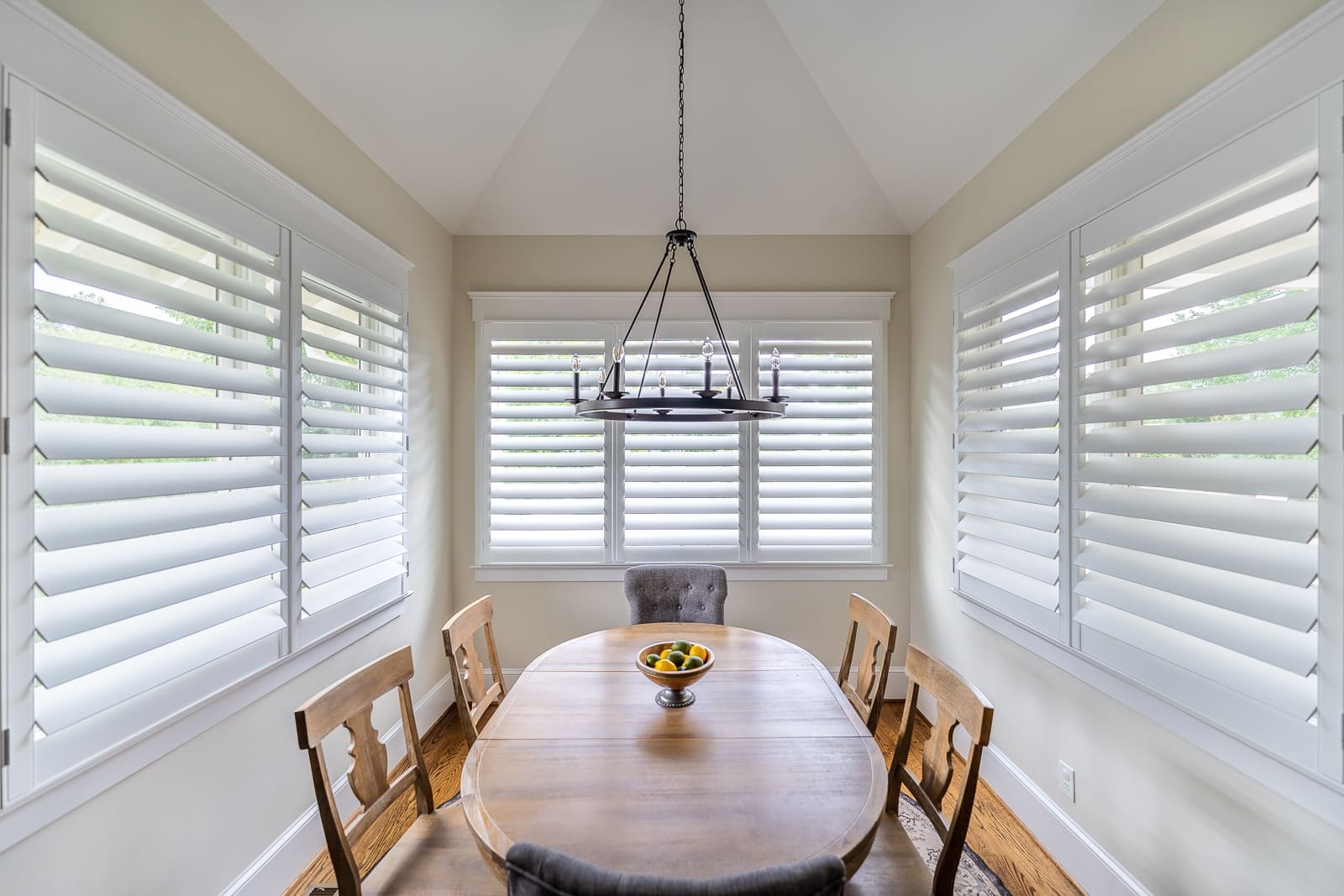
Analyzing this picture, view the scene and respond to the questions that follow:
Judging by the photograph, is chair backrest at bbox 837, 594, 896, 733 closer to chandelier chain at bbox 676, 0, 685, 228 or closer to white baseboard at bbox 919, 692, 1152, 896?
white baseboard at bbox 919, 692, 1152, 896

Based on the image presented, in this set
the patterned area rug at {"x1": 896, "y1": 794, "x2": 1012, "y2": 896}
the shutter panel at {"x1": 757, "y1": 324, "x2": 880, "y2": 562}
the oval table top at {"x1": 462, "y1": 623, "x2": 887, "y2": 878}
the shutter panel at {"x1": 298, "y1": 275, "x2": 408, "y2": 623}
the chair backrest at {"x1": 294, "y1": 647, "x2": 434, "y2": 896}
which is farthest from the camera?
the shutter panel at {"x1": 757, "y1": 324, "x2": 880, "y2": 562}

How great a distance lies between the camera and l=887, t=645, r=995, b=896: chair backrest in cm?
123

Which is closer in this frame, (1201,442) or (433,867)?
(433,867)

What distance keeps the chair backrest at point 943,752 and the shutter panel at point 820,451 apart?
1.59 metres

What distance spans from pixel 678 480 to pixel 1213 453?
7.37 feet

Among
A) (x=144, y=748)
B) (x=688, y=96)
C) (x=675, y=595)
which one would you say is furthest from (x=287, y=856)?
(x=688, y=96)

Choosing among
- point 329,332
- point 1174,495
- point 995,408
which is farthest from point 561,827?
point 995,408

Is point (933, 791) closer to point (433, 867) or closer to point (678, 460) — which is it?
point (433, 867)

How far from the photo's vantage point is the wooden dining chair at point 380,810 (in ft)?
3.93

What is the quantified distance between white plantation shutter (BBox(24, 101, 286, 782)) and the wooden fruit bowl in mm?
1240

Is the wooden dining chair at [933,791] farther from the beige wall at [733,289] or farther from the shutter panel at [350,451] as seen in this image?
the shutter panel at [350,451]

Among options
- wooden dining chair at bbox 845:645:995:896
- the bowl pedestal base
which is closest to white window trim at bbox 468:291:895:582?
the bowl pedestal base

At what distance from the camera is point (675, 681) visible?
1569 millimetres

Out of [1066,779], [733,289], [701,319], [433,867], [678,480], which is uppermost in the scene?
[733,289]
